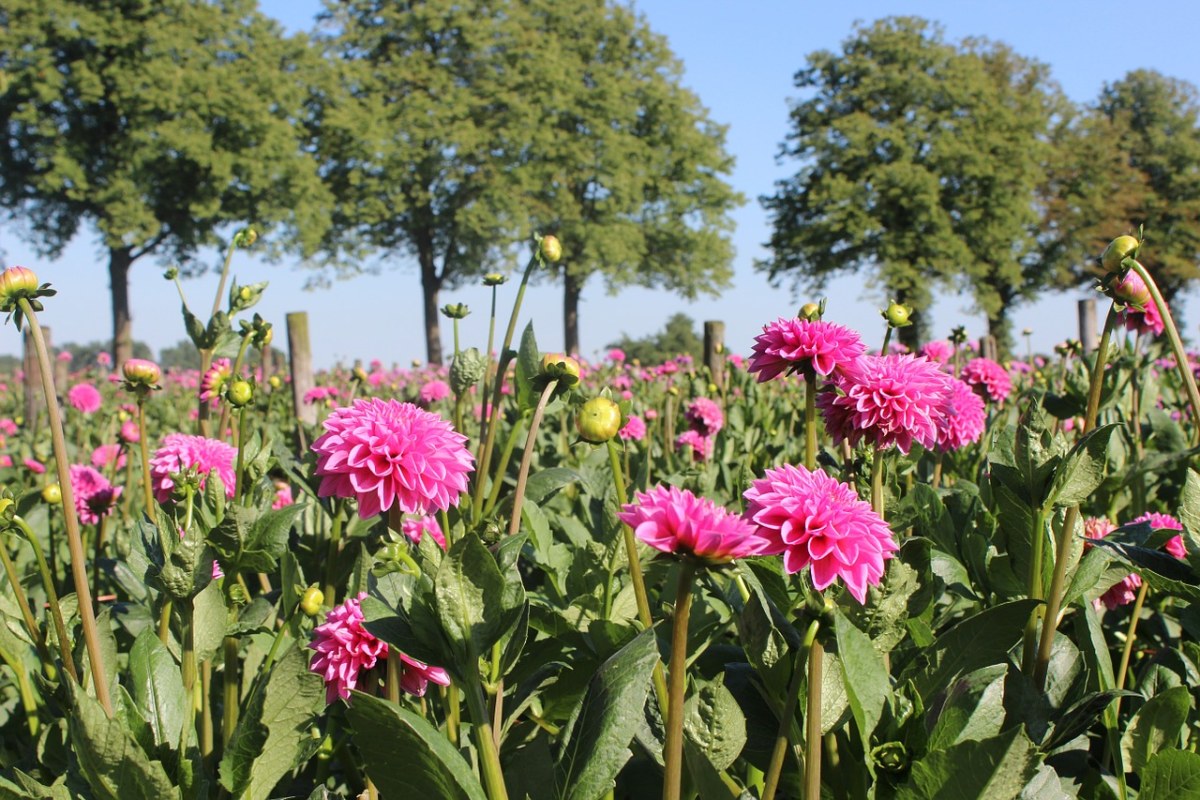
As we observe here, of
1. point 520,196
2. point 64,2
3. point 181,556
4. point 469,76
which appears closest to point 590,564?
point 181,556

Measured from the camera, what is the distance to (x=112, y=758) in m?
1.00

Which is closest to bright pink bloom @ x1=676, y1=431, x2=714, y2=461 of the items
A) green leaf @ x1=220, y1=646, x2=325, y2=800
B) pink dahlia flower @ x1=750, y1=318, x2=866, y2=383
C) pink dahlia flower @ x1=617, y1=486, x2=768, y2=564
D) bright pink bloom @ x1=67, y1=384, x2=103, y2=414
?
pink dahlia flower @ x1=750, y1=318, x2=866, y2=383

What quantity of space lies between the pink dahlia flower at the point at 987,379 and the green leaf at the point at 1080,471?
2288mm

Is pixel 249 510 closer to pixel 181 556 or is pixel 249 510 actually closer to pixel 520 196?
pixel 181 556

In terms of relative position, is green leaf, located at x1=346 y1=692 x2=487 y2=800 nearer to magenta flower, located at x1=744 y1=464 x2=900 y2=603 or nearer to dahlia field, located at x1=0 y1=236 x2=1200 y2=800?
dahlia field, located at x1=0 y1=236 x2=1200 y2=800

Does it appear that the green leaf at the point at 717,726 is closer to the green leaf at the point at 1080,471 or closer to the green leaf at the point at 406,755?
the green leaf at the point at 406,755

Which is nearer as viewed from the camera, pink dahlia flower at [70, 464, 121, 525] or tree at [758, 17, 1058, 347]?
pink dahlia flower at [70, 464, 121, 525]

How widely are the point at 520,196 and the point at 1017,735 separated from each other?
3233 centimetres

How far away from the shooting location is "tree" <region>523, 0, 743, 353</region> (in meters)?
33.1

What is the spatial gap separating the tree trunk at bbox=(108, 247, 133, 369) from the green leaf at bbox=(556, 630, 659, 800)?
2671cm

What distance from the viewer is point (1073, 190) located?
37.6 metres

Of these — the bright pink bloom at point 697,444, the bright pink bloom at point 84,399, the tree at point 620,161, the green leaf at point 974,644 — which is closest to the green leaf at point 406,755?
the green leaf at point 974,644

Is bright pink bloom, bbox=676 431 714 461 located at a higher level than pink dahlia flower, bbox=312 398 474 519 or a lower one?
lower

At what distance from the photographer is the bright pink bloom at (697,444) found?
11.6 ft
